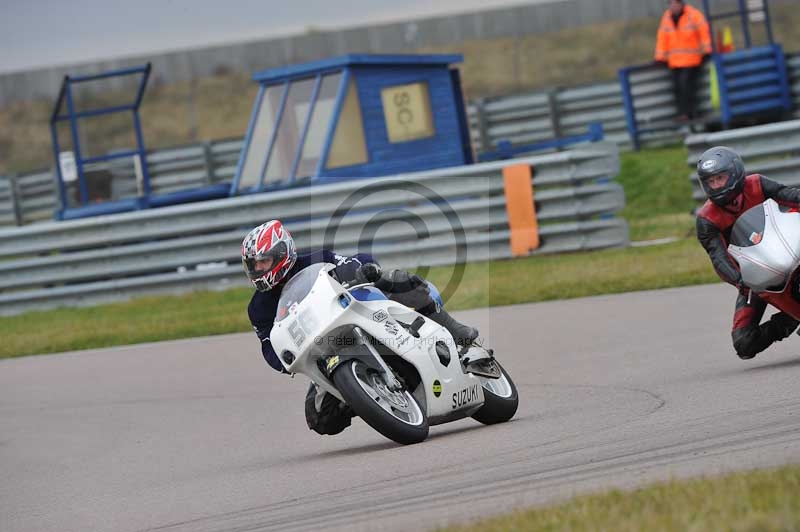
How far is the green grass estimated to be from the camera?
471cm

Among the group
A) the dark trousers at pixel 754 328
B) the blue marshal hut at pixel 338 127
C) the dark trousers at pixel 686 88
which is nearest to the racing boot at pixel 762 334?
the dark trousers at pixel 754 328

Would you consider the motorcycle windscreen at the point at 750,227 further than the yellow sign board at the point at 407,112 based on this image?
No

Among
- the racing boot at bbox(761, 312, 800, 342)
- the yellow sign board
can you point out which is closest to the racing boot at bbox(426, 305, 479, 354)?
the racing boot at bbox(761, 312, 800, 342)

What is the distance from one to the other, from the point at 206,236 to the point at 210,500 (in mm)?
10611

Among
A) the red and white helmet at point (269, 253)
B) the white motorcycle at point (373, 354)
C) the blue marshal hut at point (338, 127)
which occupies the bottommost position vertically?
the white motorcycle at point (373, 354)

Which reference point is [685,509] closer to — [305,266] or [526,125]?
[305,266]

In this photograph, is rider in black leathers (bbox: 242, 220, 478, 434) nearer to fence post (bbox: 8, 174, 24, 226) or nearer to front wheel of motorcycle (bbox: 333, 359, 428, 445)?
front wheel of motorcycle (bbox: 333, 359, 428, 445)

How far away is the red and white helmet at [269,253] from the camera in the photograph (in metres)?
8.08

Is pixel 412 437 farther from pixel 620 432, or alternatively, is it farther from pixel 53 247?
pixel 53 247

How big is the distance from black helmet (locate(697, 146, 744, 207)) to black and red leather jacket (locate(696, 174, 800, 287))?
0.10 metres

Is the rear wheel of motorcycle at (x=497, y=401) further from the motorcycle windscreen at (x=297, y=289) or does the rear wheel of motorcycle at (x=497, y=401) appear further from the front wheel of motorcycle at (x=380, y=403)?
the motorcycle windscreen at (x=297, y=289)

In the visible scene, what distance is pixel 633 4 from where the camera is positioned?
138ft

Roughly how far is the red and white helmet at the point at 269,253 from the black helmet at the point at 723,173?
8.66 feet

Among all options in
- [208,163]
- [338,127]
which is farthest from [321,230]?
[208,163]
